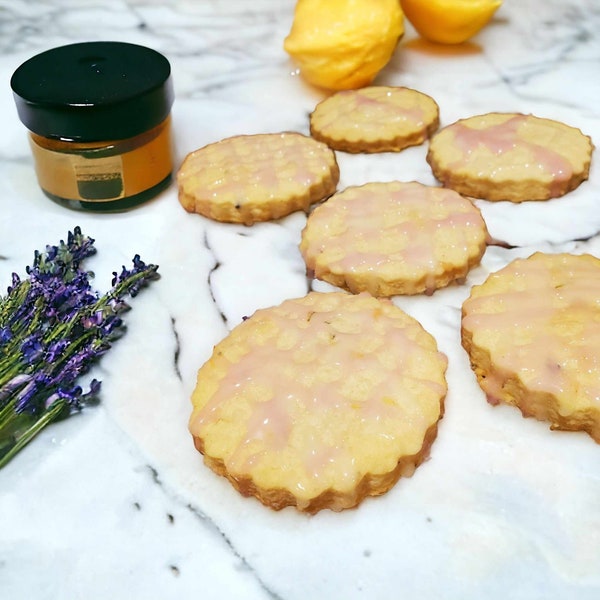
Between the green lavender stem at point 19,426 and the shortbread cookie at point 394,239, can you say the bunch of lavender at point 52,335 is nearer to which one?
the green lavender stem at point 19,426

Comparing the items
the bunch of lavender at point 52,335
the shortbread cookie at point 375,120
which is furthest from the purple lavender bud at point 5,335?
the shortbread cookie at point 375,120

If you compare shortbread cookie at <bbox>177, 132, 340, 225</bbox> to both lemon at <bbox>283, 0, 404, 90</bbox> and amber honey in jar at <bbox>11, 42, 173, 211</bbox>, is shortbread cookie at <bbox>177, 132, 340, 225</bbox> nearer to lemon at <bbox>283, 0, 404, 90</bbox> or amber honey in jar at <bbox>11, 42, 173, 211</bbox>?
amber honey in jar at <bbox>11, 42, 173, 211</bbox>

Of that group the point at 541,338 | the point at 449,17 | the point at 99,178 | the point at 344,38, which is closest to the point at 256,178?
the point at 99,178

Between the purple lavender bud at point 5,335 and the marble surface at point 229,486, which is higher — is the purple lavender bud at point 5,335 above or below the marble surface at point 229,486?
above

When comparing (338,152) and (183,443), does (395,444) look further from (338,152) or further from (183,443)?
(338,152)

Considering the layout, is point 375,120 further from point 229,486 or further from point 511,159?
point 229,486
